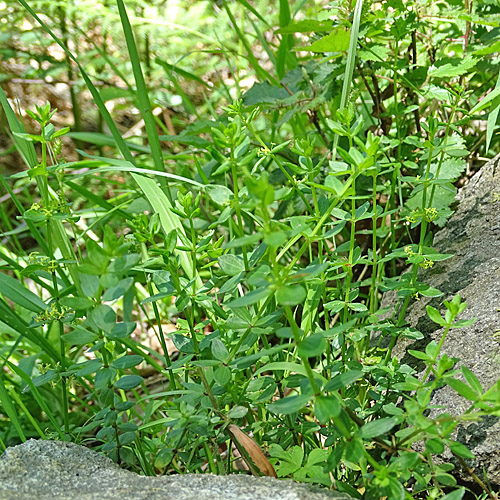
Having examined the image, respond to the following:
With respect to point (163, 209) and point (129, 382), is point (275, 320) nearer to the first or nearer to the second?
point (129, 382)

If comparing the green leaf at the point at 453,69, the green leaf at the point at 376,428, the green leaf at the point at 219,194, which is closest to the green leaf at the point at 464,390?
the green leaf at the point at 376,428

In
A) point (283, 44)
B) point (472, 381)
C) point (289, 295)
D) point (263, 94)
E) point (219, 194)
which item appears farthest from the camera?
point (283, 44)

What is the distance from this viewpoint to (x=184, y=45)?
3490mm

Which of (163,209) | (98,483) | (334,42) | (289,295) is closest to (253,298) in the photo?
(289,295)

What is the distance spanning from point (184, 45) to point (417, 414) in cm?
308

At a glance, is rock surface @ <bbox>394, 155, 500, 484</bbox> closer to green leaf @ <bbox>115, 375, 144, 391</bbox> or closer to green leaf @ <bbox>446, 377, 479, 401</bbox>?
green leaf @ <bbox>446, 377, 479, 401</bbox>

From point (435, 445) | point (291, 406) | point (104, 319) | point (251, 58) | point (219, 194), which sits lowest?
point (435, 445)

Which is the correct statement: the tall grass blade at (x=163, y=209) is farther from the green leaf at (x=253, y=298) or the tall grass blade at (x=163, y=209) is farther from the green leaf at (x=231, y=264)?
the green leaf at (x=253, y=298)

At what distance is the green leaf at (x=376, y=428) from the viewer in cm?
87

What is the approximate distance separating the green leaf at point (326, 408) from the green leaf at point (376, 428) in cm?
8

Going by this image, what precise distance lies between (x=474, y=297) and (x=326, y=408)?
2.47 feet

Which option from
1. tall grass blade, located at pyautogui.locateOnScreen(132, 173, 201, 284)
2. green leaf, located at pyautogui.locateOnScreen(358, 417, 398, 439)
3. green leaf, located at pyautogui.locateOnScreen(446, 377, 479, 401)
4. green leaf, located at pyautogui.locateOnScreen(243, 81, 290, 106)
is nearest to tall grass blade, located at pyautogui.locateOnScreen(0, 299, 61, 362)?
tall grass blade, located at pyautogui.locateOnScreen(132, 173, 201, 284)

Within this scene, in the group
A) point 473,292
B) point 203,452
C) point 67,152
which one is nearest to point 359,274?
point 473,292

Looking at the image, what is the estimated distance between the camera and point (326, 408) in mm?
823
